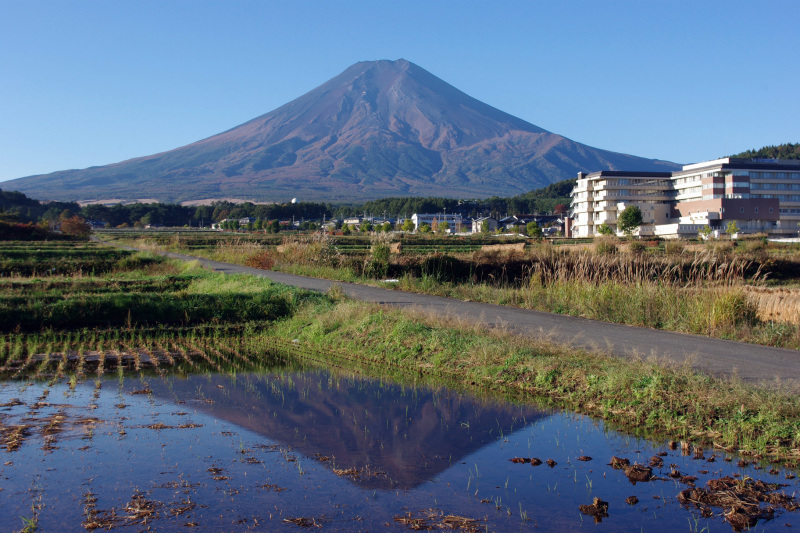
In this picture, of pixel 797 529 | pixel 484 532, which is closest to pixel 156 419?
pixel 484 532

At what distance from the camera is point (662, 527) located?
440 cm

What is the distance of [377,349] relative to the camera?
10.2 m

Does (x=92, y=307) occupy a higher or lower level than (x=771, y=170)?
lower

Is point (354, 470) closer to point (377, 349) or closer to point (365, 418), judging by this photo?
point (365, 418)

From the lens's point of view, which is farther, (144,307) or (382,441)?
(144,307)

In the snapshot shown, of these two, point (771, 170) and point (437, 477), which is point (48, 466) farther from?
point (771, 170)

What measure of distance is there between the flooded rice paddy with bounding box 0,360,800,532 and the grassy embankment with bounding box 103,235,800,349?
16.5 ft

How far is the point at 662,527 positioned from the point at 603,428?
213 cm

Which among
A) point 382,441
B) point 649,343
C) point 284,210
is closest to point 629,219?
point 649,343

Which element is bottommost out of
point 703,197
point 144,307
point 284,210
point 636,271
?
point 144,307

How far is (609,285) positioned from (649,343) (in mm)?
3810

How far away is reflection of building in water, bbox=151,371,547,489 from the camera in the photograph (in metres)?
5.64

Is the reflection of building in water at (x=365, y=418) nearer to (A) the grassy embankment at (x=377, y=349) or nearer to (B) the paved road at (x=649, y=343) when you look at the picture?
(A) the grassy embankment at (x=377, y=349)

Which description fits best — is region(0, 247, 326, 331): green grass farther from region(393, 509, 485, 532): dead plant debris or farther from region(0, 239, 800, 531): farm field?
region(393, 509, 485, 532): dead plant debris
